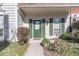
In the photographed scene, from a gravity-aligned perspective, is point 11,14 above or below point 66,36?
above

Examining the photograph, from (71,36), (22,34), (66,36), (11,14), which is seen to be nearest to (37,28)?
(66,36)

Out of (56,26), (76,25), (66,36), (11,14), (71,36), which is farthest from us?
(56,26)

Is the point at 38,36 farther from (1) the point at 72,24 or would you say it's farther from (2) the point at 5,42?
(2) the point at 5,42

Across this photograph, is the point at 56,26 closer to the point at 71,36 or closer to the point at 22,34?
the point at 71,36

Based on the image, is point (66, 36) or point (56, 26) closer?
point (66, 36)

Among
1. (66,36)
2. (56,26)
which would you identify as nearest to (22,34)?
(66,36)

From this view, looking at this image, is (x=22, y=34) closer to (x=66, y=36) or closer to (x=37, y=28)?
(x=66, y=36)

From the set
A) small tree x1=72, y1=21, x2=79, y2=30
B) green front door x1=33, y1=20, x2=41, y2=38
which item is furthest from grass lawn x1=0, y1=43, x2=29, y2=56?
small tree x1=72, y1=21, x2=79, y2=30

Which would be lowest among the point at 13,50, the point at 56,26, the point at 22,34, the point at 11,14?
the point at 13,50

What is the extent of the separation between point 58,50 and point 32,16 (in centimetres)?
965

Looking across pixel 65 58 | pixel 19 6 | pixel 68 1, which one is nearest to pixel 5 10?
pixel 19 6

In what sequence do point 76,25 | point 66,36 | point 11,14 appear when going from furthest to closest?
point 76,25
point 66,36
point 11,14

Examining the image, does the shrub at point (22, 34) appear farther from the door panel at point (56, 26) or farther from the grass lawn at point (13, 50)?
the door panel at point (56, 26)

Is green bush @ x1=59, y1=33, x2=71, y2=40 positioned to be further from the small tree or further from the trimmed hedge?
the small tree
